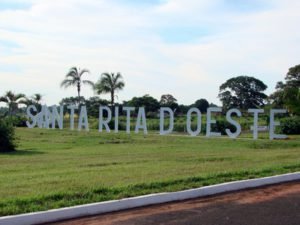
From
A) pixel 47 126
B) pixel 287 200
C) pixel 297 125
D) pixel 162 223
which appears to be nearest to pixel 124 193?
pixel 162 223

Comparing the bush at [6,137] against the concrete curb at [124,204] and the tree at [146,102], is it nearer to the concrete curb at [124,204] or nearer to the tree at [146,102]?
the concrete curb at [124,204]

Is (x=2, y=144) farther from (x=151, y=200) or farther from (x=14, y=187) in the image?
(x=151, y=200)

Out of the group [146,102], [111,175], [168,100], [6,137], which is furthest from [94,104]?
[111,175]

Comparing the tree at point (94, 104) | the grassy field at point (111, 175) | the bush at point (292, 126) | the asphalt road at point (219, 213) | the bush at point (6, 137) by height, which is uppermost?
the tree at point (94, 104)

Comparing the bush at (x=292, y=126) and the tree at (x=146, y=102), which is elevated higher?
the tree at (x=146, y=102)

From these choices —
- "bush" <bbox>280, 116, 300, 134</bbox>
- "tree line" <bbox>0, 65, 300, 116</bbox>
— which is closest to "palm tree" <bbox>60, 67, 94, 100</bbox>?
"tree line" <bbox>0, 65, 300, 116</bbox>

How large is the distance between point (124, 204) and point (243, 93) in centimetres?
7149

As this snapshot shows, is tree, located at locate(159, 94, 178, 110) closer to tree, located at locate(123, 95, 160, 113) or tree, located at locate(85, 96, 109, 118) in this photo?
tree, located at locate(123, 95, 160, 113)

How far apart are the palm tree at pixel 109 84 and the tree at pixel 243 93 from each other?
91.5 feet

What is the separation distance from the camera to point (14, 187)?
8.77 m

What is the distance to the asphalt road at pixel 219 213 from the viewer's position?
6.73 meters

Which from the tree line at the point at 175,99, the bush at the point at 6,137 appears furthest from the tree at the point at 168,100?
the bush at the point at 6,137

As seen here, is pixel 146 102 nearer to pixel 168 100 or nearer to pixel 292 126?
pixel 168 100

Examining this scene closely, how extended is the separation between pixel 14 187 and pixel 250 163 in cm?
611
